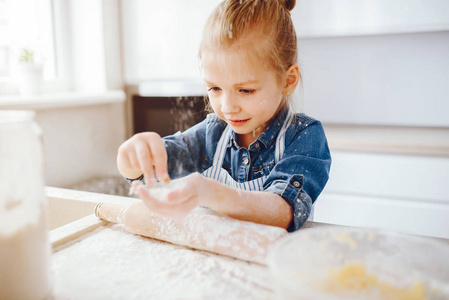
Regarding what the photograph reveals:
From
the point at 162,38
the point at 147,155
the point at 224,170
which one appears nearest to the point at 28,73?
the point at 162,38

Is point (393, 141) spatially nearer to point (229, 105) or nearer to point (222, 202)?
point (229, 105)

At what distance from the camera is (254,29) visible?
2.28 ft

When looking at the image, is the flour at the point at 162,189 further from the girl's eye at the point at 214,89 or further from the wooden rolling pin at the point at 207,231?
the girl's eye at the point at 214,89

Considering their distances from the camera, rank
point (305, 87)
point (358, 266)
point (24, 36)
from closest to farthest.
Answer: point (358, 266) < point (24, 36) < point (305, 87)

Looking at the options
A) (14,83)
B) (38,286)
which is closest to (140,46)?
(14,83)

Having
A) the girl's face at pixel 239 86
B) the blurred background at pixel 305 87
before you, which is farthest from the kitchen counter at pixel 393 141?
the girl's face at pixel 239 86

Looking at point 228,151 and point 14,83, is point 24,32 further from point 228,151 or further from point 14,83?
point 228,151

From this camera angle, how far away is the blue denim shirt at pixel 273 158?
0.61 metres

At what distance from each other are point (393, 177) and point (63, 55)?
1.56 meters

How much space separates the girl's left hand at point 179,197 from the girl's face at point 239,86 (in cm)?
25

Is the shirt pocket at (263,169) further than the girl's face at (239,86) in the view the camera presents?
Yes

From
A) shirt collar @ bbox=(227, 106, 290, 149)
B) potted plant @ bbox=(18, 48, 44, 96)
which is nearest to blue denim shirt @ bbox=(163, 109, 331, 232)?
shirt collar @ bbox=(227, 106, 290, 149)

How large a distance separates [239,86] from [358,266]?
16.3 inches

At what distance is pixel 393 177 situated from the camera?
1.44 metres
